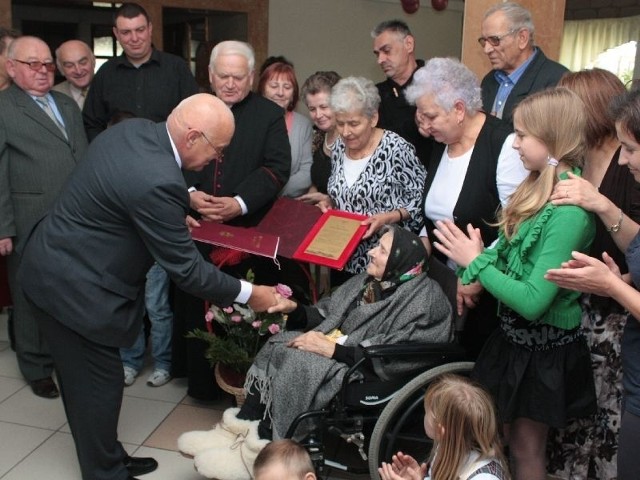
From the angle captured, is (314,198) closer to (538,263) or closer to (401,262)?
(401,262)

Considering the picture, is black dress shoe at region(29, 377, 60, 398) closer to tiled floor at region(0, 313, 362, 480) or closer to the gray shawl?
tiled floor at region(0, 313, 362, 480)

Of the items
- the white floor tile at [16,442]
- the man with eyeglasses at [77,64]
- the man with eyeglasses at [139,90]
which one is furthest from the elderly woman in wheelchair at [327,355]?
the man with eyeglasses at [77,64]

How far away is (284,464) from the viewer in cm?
201

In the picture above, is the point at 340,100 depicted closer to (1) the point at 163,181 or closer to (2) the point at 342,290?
(2) the point at 342,290

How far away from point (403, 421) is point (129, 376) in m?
1.75

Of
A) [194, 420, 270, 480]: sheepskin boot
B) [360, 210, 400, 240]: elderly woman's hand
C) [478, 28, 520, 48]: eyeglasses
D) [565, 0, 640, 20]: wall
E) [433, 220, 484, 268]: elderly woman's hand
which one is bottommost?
[194, 420, 270, 480]: sheepskin boot

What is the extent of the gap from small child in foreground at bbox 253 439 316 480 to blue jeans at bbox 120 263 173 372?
1627 mm

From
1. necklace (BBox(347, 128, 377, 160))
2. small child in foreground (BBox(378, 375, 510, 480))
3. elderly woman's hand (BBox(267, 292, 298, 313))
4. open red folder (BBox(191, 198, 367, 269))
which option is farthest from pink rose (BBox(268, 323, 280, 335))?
small child in foreground (BBox(378, 375, 510, 480))

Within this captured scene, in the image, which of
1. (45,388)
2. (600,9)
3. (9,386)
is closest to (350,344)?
(45,388)

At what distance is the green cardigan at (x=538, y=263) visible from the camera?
2010 mm

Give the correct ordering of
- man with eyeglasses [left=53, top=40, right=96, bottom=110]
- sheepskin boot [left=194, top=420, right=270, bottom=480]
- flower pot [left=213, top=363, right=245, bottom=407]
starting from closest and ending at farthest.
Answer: sheepskin boot [left=194, top=420, right=270, bottom=480] → flower pot [left=213, top=363, right=245, bottom=407] → man with eyeglasses [left=53, top=40, right=96, bottom=110]

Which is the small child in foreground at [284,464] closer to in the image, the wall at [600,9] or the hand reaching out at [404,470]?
the hand reaching out at [404,470]

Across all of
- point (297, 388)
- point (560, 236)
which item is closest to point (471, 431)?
point (560, 236)

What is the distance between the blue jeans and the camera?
3.51 metres
